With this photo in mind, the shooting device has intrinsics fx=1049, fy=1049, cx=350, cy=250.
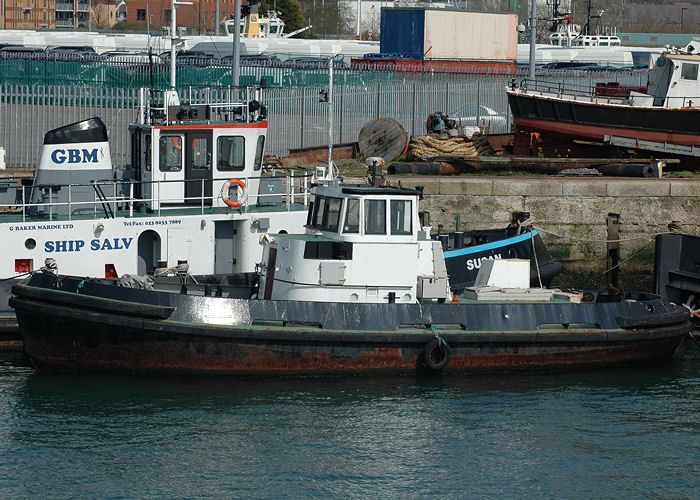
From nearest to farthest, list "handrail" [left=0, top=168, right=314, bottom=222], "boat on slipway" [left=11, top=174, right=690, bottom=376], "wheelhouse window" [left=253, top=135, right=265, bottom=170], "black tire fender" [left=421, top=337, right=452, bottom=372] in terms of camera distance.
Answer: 1. "boat on slipway" [left=11, top=174, right=690, bottom=376]
2. "black tire fender" [left=421, top=337, right=452, bottom=372]
3. "handrail" [left=0, top=168, right=314, bottom=222]
4. "wheelhouse window" [left=253, top=135, right=265, bottom=170]

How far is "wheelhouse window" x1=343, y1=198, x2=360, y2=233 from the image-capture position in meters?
16.2

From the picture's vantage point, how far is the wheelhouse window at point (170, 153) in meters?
18.3

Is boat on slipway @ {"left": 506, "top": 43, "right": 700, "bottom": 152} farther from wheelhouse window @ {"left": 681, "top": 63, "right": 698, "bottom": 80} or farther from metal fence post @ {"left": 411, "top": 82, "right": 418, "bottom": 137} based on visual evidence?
metal fence post @ {"left": 411, "top": 82, "right": 418, "bottom": 137}

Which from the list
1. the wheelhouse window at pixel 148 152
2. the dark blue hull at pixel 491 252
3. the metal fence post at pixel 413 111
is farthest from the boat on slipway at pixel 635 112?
the wheelhouse window at pixel 148 152

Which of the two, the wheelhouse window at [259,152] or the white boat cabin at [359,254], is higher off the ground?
the wheelhouse window at [259,152]

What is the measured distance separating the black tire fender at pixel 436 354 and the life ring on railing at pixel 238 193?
14.7 ft

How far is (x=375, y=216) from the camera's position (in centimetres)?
1622

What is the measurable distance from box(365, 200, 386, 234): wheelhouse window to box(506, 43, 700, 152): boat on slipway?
1228cm

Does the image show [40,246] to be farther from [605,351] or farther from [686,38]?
[686,38]

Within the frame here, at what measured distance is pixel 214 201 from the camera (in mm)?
18859

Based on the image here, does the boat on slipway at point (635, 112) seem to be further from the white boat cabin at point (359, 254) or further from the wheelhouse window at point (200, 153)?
the wheelhouse window at point (200, 153)

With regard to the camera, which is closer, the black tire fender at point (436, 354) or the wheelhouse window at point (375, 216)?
the black tire fender at point (436, 354)

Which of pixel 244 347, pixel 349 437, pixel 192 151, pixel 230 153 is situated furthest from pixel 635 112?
pixel 349 437

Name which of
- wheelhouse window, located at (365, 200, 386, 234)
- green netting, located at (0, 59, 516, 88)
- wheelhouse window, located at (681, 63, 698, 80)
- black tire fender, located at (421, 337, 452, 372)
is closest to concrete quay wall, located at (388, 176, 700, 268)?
wheelhouse window, located at (681, 63, 698, 80)
